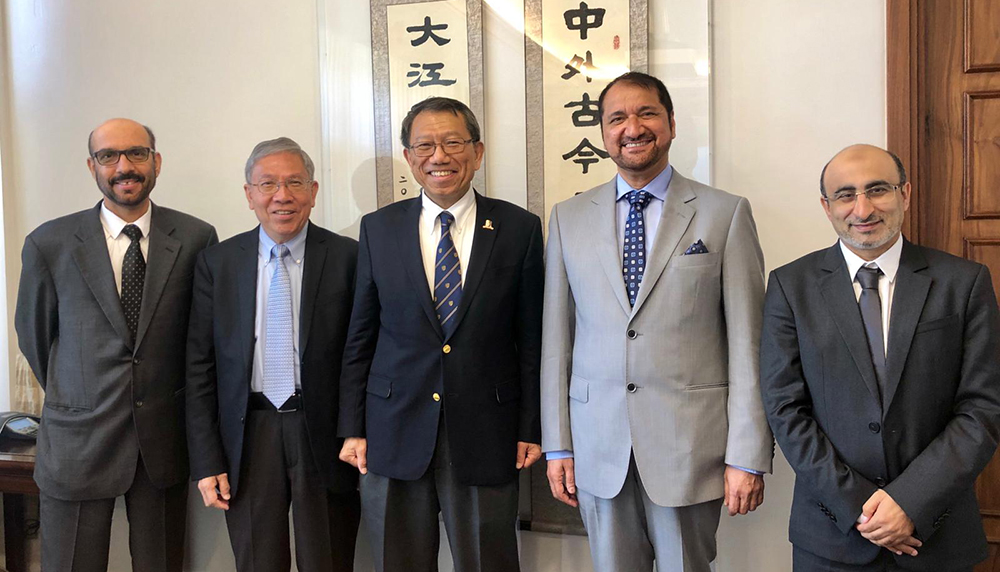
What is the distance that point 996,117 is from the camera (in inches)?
90.3

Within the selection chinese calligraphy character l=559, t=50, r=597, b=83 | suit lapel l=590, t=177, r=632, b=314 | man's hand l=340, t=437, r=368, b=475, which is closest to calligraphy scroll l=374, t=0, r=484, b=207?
chinese calligraphy character l=559, t=50, r=597, b=83

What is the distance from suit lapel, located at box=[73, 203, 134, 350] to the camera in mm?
2320

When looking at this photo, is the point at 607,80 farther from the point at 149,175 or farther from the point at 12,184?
the point at 12,184

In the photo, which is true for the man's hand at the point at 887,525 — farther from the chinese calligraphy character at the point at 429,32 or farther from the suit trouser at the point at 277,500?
the chinese calligraphy character at the point at 429,32

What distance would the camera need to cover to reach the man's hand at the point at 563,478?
2.01 meters

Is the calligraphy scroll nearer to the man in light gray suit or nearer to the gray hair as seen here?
the gray hair

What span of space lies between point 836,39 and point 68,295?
8.27 feet

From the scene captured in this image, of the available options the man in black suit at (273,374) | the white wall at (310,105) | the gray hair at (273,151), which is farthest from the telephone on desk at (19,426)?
the gray hair at (273,151)

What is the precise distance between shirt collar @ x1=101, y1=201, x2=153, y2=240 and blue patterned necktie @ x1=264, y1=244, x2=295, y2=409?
19.5 inches

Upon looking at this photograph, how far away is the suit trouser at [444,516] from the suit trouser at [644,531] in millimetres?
243

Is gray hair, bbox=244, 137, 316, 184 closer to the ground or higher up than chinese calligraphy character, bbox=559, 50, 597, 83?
closer to the ground

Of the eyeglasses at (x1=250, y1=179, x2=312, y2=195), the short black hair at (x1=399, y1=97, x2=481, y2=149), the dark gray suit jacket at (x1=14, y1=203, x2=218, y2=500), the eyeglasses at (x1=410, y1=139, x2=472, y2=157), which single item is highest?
the short black hair at (x1=399, y1=97, x2=481, y2=149)

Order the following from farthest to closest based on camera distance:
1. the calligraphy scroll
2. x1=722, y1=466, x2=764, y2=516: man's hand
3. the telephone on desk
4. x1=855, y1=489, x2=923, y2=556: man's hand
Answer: the telephone on desk < the calligraphy scroll < x1=722, y1=466, x2=764, y2=516: man's hand < x1=855, y1=489, x2=923, y2=556: man's hand

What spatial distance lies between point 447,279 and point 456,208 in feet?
0.70
